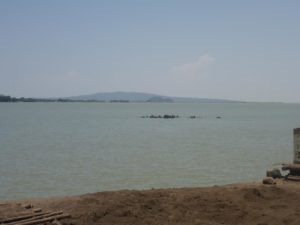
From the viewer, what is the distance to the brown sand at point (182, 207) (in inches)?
412

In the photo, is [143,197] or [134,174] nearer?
[143,197]

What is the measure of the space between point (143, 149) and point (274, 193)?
3069 cm

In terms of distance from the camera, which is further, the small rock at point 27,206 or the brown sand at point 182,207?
the small rock at point 27,206

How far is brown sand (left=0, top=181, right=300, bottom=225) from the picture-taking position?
10.5 metres

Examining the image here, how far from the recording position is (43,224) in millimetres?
9953

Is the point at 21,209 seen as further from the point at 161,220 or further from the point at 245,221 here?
the point at 245,221

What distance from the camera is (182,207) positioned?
37.4ft

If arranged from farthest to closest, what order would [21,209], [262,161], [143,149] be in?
1. [143,149]
2. [262,161]
3. [21,209]

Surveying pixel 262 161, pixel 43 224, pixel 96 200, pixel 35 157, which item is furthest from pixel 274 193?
pixel 35 157

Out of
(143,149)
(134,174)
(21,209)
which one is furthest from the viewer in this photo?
(143,149)

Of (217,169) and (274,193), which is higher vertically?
(274,193)

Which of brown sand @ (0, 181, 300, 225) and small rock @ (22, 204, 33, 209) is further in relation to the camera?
small rock @ (22, 204, 33, 209)

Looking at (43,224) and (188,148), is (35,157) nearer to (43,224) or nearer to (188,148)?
(188,148)

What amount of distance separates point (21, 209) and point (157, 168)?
18.5 metres
